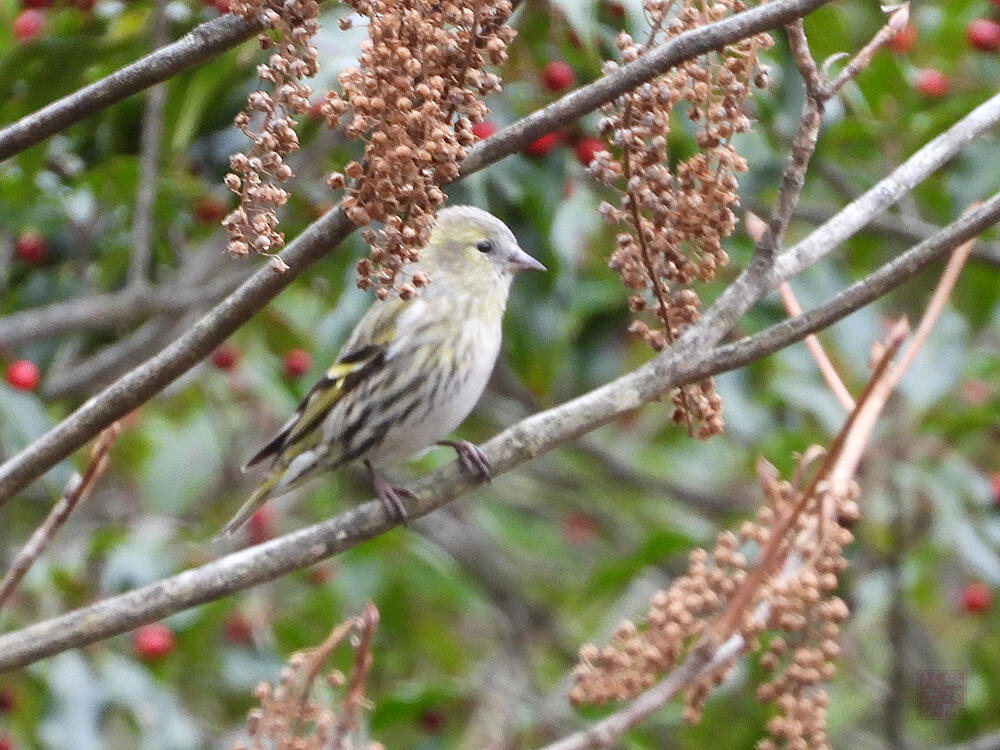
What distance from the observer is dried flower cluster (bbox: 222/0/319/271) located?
1.65 m

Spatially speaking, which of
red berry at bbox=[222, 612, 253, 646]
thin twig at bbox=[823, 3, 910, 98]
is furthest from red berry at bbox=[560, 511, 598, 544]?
thin twig at bbox=[823, 3, 910, 98]

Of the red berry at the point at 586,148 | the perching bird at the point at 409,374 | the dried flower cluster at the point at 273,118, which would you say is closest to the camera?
the dried flower cluster at the point at 273,118

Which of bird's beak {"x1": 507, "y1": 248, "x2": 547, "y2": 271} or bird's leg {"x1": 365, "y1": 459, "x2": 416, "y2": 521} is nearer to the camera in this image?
bird's leg {"x1": 365, "y1": 459, "x2": 416, "y2": 521}

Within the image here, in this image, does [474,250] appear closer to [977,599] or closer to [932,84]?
[932,84]

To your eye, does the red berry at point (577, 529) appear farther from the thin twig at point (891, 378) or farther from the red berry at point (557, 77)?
the thin twig at point (891, 378)

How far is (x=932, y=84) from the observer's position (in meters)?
4.62

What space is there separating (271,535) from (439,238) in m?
2.32

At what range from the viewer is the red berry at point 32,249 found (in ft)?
13.5

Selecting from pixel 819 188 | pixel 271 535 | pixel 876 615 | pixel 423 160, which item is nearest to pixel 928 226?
pixel 819 188

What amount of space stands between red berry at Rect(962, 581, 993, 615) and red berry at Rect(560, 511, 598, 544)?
1.59 metres

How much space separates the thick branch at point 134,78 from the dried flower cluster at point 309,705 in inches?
30.7

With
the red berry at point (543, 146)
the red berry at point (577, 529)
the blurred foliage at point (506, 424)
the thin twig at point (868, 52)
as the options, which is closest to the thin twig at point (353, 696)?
the thin twig at point (868, 52)

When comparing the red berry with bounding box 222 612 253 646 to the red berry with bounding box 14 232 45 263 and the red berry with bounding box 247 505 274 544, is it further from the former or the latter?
the red berry with bounding box 14 232 45 263

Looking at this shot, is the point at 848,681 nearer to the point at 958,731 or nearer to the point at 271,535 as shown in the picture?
the point at 958,731
